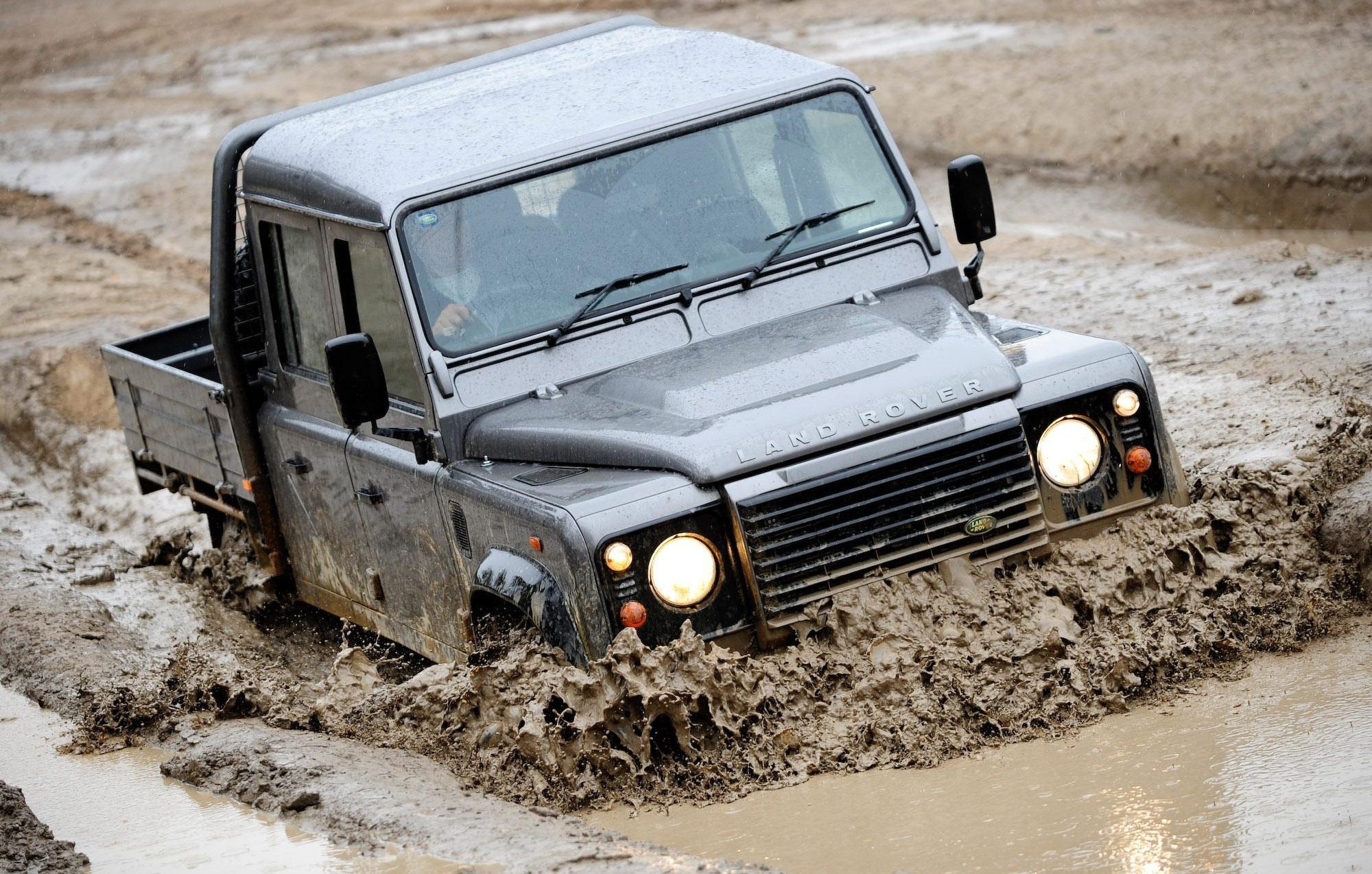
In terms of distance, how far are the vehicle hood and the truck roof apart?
80 centimetres

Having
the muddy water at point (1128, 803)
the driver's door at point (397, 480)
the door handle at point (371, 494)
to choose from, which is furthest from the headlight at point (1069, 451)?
the door handle at point (371, 494)

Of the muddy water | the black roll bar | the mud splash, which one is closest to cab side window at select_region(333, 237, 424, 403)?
the black roll bar

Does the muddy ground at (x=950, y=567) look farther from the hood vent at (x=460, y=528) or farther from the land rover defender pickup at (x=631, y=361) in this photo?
the hood vent at (x=460, y=528)

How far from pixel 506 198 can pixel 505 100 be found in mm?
712

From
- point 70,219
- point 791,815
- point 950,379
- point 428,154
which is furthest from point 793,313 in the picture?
point 70,219

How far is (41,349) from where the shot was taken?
13766mm

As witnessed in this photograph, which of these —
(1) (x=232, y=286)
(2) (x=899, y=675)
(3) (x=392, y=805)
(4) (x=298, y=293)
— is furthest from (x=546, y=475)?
(1) (x=232, y=286)

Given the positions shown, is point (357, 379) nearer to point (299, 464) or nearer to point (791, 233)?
point (299, 464)

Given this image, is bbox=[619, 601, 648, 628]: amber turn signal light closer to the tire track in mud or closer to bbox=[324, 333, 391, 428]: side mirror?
bbox=[324, 333, 391, 428]: side mirror

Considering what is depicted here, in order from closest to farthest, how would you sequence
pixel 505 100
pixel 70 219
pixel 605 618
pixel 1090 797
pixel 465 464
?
pixel 1090 797 < pixel 605 618 < pixel 465 464 < pixel 505 100 < pixel 70 219

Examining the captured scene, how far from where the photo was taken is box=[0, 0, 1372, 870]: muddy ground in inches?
197

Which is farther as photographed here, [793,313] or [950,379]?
[793,313]

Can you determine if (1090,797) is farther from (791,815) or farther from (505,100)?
(505,100)

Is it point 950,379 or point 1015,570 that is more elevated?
point 950,379
